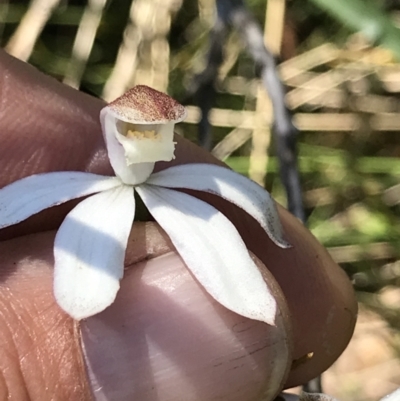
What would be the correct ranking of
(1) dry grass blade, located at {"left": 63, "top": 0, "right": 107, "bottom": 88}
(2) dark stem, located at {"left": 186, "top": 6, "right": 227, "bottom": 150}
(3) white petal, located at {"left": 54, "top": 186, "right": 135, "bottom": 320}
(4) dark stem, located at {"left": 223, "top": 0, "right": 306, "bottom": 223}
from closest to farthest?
(3) white petal, located at {"left": 54, "top": 186, "right": 135, "bottom": 320}
(4) dark stem, located at {"left": 223, "top": 0, "right": 306, "bottom": 223}
(2) dark stem, located at {"left": 186, "top": 6, "right": 227, "bottom": 150}
(1) dry grass blade, located at {"left": 63, "top": 0, "right": 107, "bottom": 88}

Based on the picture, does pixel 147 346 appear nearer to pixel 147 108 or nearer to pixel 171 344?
pixel 171 344

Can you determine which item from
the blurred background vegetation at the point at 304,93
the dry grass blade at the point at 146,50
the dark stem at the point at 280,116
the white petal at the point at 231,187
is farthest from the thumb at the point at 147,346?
the dry grass blade at the point at 146,50

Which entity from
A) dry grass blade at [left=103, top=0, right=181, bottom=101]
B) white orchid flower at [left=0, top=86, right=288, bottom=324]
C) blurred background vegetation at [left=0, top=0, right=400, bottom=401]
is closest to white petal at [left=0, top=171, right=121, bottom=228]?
white orchid flower at [left=0, top=86, right=288, bottom=324]

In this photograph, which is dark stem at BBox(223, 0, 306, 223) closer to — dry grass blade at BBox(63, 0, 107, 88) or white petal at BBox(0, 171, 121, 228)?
white petal at BBox(0, 171, 121, 228)

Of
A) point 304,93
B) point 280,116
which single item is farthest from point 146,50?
point 280,116

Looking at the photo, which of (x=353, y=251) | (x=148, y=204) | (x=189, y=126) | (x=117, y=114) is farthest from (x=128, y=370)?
(x=189, y=126)

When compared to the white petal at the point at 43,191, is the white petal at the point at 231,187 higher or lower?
Answer: lower

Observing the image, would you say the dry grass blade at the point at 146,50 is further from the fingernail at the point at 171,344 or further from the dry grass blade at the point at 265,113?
the fingernail at the point at 171,344

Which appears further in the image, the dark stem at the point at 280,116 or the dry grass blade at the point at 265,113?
the dry grass blade at the point at 265,113
